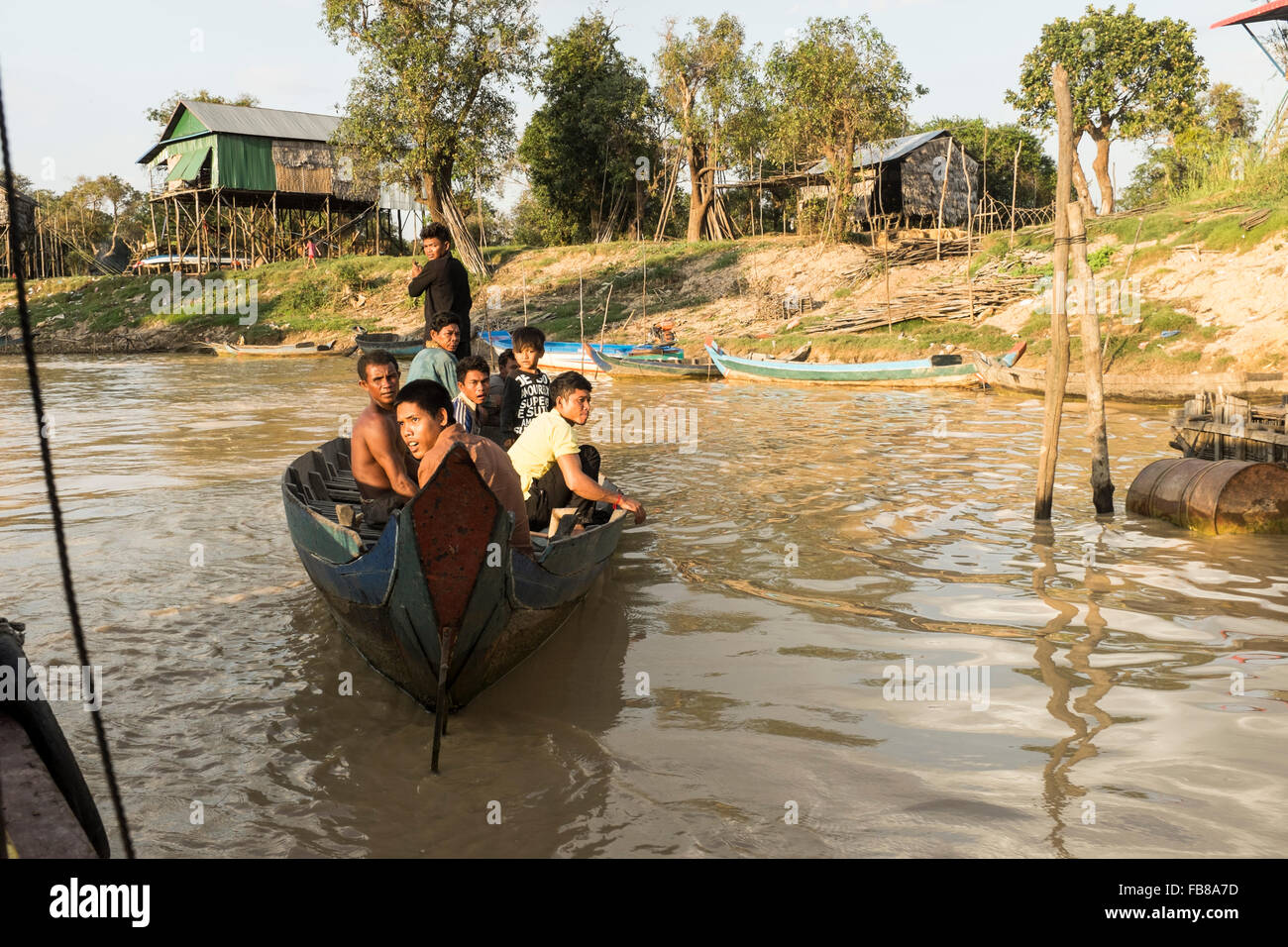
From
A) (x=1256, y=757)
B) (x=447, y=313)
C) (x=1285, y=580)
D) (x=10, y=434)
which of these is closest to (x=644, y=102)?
(x=10, y=434)

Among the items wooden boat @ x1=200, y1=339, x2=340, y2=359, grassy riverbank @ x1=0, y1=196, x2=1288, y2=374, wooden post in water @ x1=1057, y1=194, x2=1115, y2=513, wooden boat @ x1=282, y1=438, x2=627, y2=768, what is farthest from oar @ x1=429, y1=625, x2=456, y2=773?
wooden boat @ x1=200, y1=339, x2=340, y2=359

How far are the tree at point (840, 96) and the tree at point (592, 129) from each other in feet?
22.5

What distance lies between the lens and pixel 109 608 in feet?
21.3

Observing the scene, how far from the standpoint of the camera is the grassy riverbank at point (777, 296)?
18.4 m

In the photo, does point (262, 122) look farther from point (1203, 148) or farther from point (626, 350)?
point (1203, 148)

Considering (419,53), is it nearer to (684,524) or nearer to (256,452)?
(256,452)

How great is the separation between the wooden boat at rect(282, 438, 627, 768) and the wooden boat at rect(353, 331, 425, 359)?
2008cm

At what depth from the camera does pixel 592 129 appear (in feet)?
112

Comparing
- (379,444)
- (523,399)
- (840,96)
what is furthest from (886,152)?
(379,444)

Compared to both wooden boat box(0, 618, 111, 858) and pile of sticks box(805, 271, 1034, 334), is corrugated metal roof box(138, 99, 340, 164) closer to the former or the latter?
pile of sticks box(805, 271, 1034, 334)

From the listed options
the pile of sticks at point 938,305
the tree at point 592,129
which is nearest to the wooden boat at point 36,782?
the pile of sticks at point 938,305

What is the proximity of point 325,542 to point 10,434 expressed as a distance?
488 inches

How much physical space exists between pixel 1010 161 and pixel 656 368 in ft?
68.2

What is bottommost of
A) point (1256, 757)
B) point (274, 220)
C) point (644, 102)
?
point (1256, 757)
